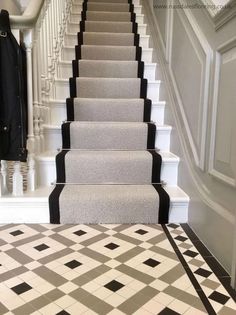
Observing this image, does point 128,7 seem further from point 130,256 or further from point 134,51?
point 130,256

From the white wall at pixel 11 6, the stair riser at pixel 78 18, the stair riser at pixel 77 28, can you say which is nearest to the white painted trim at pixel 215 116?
the stair riser at pixel 77 28

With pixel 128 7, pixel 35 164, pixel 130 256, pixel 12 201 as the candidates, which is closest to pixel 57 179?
pixel 35 164

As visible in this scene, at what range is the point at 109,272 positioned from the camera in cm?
120

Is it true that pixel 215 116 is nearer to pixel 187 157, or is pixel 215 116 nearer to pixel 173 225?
pixel 187 157

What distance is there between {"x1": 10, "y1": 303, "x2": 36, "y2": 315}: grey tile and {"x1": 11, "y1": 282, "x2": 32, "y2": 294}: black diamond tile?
0.27 feet

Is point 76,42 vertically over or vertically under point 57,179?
over

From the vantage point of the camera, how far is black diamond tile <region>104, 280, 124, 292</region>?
1.09 m

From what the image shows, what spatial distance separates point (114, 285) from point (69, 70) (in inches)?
80.5

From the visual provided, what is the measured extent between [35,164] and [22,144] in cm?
21

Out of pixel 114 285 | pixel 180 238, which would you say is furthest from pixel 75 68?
pixel 114 285

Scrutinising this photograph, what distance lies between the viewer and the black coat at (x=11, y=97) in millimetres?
1514

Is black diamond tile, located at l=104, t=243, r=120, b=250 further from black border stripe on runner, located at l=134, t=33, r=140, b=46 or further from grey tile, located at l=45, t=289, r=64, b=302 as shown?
black border stripe on runner, located at l=134, t=33, r=140, b=46

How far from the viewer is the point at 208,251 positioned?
1382 mm

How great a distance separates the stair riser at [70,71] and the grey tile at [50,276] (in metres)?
1.84
